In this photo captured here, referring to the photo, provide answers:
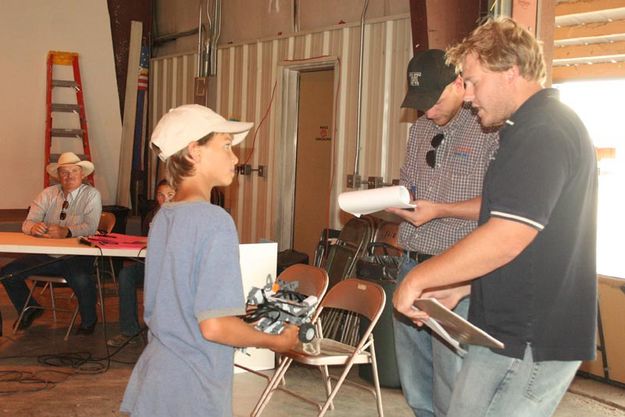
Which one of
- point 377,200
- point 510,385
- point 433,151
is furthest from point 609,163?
point 510,385

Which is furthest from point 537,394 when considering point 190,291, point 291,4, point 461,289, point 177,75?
point 177,75

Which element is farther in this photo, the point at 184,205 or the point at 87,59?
the point at 87,59

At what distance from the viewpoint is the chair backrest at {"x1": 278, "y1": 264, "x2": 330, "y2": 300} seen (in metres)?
4.76

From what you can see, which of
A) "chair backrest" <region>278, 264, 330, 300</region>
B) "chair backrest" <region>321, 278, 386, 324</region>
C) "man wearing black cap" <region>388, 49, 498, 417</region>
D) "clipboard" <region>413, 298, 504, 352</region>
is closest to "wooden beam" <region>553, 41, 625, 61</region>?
"chair backrest" <region>278, 264, 330, 300</region>

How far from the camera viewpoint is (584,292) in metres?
2.18

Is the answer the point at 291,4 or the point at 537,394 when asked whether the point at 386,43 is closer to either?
the point at 291,4

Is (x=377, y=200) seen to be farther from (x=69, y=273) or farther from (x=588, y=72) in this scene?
(x=69, y=273)

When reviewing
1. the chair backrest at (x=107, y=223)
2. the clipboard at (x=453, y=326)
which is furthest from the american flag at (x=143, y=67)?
the clipboard at (x=453, y=326)

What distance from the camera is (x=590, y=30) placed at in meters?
6.08

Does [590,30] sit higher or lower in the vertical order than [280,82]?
higher

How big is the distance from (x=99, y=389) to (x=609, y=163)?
3.74m

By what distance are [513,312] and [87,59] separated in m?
9.55

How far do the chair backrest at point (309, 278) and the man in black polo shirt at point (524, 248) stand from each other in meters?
2.48

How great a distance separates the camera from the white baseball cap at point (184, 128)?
2342 millimetres
